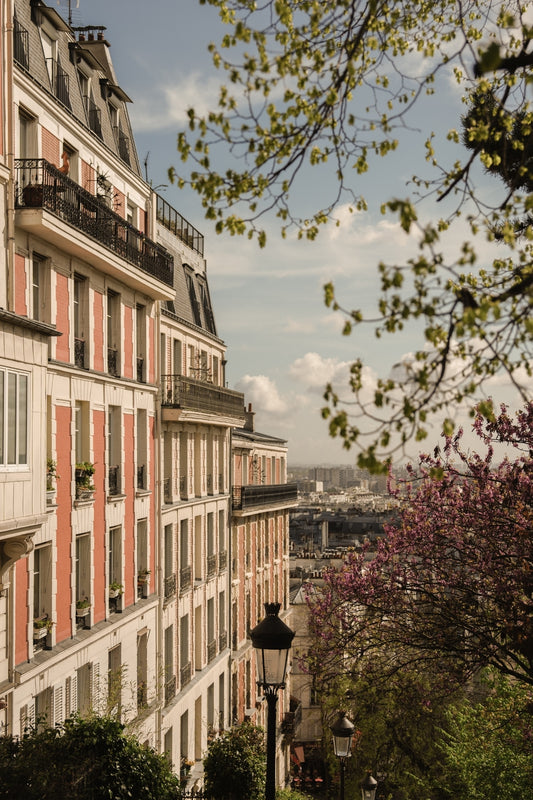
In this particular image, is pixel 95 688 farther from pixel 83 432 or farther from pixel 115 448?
pixel 115 448

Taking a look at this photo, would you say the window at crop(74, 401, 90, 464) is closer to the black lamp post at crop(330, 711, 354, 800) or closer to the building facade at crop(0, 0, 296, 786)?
the building facade at crop(0, 0, 296, 786)

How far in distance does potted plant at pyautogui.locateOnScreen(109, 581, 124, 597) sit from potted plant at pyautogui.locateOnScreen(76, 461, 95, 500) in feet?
10.7

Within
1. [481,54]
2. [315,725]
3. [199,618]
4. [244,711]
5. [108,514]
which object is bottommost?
[315,725]

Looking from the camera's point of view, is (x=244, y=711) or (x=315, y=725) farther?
(x=315, y=725)

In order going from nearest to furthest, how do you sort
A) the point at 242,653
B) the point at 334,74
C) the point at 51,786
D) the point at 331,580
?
the point at 334,74
the point at 51,786
the point at 331,580
the point at 242,653

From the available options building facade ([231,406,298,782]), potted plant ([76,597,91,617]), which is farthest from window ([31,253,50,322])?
building facade ([231,406,298,782])

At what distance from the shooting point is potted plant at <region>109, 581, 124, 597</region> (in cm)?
2355

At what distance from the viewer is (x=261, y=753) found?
22516 mm

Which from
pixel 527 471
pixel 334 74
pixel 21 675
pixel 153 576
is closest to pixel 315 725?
pixel 153 576

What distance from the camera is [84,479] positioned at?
21.2 meters

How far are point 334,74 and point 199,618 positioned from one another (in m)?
28.0

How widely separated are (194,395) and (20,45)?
525 inches

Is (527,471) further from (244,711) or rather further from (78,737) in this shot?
(244,711)

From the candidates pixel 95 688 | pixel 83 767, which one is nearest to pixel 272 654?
pixel 83 767
